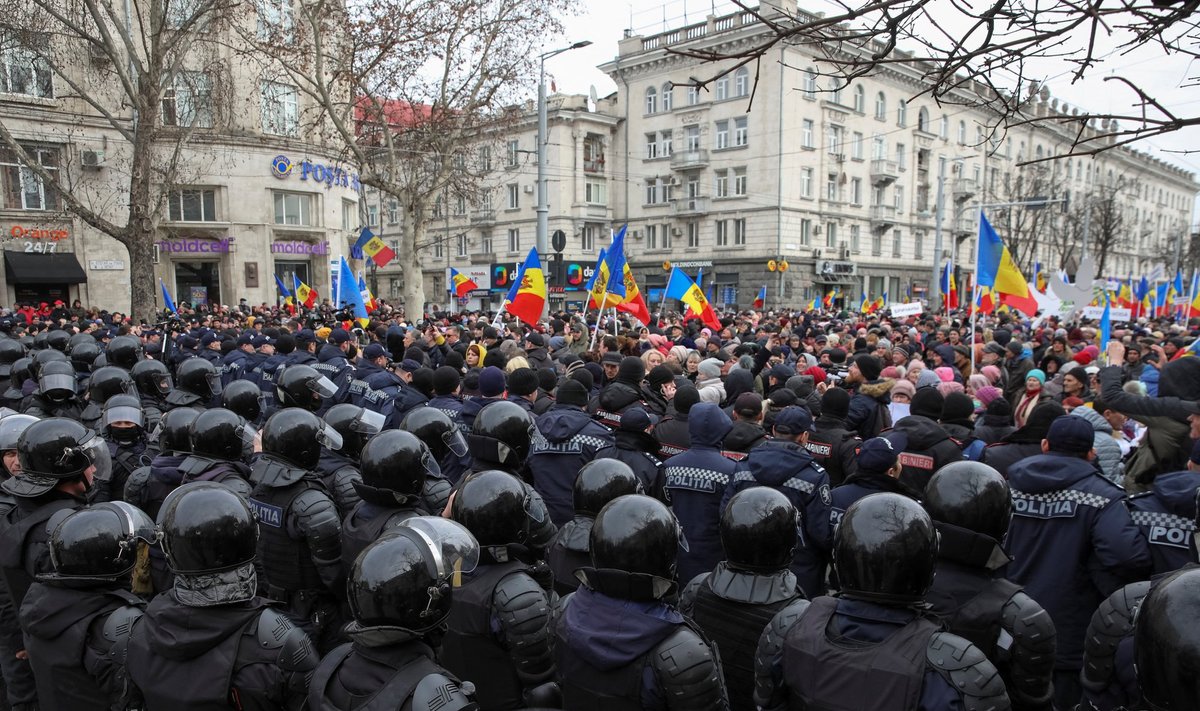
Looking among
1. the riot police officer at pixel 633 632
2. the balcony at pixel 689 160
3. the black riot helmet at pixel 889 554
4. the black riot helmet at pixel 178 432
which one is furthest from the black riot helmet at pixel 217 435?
the balcony at pixel 689 160

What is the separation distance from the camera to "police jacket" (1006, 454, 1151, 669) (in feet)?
12.1

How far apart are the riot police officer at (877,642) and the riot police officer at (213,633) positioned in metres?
1.67

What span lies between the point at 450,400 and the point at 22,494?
367cm

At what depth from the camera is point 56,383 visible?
21.7 ft

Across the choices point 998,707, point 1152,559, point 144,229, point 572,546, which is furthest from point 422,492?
point 144,229

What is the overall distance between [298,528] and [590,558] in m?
1.53

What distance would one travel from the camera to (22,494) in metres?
3.71

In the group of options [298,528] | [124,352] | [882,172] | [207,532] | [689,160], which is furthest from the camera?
[882,172]

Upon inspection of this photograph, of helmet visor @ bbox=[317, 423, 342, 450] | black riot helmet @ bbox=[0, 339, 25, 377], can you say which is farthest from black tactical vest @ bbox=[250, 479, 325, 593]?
black riot helmet @ bbox=[0, 339, 25, 377]

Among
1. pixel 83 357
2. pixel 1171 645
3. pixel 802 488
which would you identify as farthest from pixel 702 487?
pixel 83 357

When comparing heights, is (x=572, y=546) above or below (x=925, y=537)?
below

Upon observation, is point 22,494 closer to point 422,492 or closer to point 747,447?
point 422,492

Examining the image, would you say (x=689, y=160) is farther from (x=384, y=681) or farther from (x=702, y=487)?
(x=384, y=681)

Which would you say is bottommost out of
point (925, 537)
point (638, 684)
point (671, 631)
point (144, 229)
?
point (638, 684)
